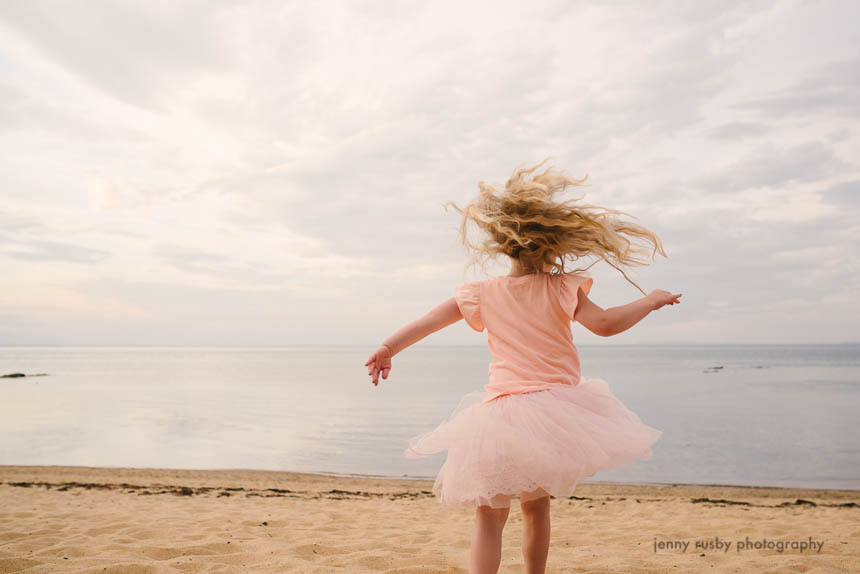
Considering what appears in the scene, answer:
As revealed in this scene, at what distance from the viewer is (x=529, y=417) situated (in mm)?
2420

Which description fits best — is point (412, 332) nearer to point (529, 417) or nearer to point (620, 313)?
point (529, 417)

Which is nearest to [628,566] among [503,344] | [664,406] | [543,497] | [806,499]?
[543,497]

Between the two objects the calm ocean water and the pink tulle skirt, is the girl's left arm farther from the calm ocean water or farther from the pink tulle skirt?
the calm ocean water

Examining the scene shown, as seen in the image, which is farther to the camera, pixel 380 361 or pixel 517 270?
pixel 517 270

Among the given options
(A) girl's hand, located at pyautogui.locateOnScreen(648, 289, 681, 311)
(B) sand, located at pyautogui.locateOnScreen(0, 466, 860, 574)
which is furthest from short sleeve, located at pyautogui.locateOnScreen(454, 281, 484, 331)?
(B) sand, located at pyautogui.locateOnScreen(0, 466, 860, 574)

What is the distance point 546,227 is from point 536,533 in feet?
4.57

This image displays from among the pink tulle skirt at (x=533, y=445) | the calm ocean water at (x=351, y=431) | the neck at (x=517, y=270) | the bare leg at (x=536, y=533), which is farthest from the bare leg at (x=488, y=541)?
the calm ocean water at (x=351, y=431)

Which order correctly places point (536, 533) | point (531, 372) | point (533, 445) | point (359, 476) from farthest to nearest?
point (359, 476) < point (536, 533) < point (531, 372) < point (533, 445)

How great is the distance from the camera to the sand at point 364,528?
3.92 meters

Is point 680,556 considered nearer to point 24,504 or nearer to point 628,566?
point 628,566

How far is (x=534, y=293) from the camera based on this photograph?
268 centimetres

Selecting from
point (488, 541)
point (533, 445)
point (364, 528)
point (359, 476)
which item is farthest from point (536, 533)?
point (359, 476)

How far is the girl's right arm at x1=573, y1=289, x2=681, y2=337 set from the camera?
2.48 m

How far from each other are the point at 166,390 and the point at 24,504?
23480 mm
